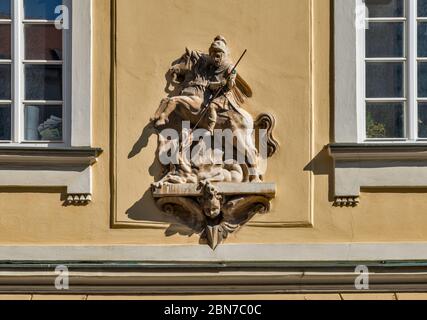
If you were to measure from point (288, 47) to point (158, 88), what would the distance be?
113 cm

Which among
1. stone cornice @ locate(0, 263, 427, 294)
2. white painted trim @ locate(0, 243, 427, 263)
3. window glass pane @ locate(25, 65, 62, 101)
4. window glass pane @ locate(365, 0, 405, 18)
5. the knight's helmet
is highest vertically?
window glass pane @ locate(365, 0, 405, 18)

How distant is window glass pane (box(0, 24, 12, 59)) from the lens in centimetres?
1612

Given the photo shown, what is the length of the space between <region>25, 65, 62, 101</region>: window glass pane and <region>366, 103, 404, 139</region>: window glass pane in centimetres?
261

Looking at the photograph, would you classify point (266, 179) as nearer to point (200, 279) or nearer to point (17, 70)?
point (200, 279)

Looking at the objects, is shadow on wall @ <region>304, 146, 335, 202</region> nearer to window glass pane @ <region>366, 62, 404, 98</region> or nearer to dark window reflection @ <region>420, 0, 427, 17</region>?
window glass pane @ <region>366, 62, 404, 98</region>

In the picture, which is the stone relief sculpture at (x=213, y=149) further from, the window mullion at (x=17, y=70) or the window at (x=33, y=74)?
the window mullion at (x=17, y=70)

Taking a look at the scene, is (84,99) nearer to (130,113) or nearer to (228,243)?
(130,113)

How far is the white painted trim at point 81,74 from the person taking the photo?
1595 centimetres

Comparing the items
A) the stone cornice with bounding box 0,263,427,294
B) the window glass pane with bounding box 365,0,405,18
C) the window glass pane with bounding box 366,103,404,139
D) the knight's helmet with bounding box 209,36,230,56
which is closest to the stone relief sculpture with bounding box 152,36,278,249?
the knight's helmet with bounding box 209,36,230,56

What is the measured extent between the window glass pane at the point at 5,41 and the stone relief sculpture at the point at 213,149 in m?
1.37

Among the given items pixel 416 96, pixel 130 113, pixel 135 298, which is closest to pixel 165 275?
pixel 135 298

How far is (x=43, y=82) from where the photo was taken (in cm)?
1612

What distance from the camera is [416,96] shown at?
16.0m

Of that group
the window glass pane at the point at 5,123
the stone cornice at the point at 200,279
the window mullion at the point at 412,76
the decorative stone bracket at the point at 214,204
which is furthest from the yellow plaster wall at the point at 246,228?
the window mullion at the point at 412,76
